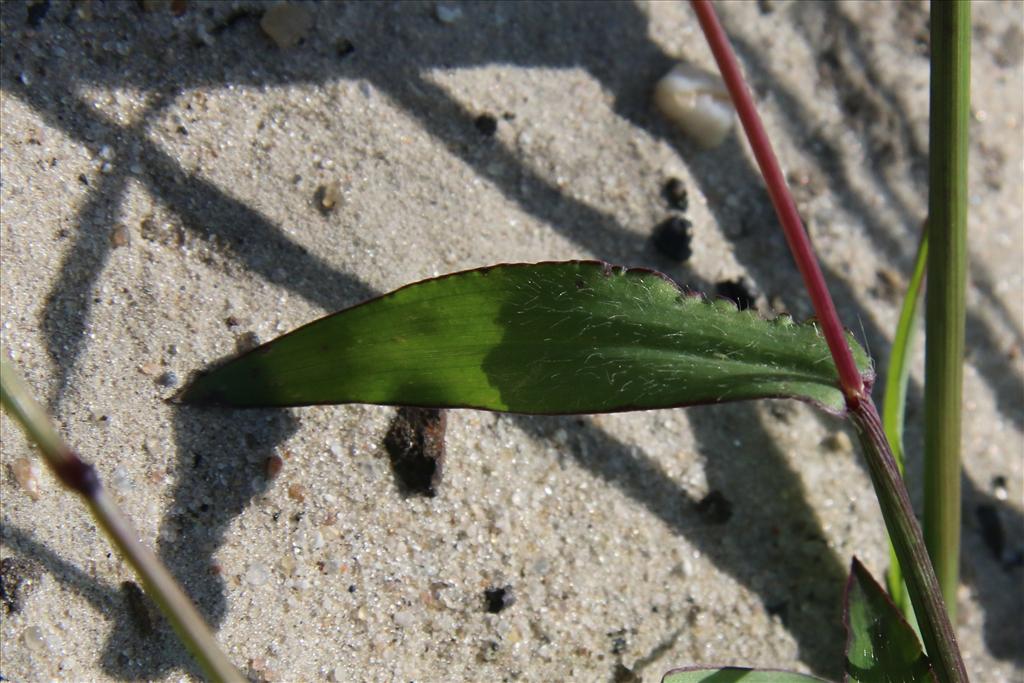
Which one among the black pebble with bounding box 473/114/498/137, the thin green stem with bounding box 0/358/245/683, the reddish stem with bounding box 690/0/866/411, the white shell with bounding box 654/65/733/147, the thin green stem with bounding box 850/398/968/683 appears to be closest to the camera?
the thin green stem with bounding box 0/358/245/683

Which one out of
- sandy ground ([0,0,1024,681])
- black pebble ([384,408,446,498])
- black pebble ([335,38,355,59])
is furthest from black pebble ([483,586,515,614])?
black pebble ([335,38,355,59])

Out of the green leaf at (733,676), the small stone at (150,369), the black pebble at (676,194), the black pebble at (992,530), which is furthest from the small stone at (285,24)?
the black pebble at (992,530)

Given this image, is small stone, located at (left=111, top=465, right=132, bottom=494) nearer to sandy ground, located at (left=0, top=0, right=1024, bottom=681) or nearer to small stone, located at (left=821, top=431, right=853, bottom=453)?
sandy ground, located at (left=0, top=0, right=1024, bottom=681)

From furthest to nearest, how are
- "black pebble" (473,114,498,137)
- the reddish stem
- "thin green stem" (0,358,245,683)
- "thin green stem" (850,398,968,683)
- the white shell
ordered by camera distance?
1. the white shell
2. "black pebble" (473,114,498,137)
3. "thin green stem" (850,398,968,683)
4. the reddish stem
5. "thin green stem" (0,358,245,683)

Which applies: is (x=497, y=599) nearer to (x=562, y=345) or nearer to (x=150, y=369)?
(x=562, y=345)

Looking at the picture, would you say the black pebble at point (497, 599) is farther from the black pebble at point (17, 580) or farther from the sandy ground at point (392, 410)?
the black pebble at point (17, 580)

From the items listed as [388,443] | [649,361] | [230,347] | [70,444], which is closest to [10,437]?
[70,444]
